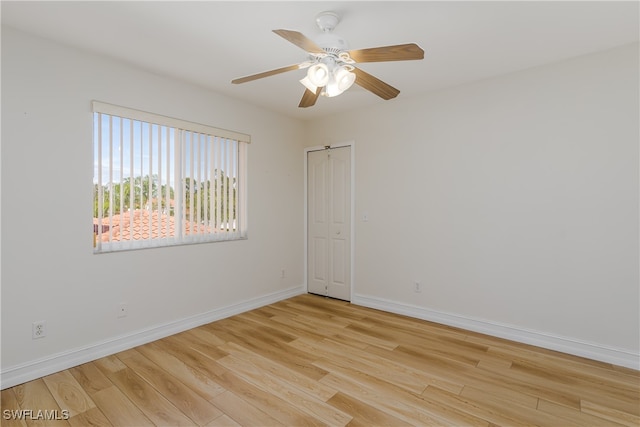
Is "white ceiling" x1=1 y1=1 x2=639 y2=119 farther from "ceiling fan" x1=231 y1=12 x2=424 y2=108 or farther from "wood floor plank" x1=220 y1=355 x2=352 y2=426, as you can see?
"wood floor plank" x1=220 y1=355 x2=352 y2=426

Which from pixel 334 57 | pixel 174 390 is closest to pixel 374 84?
pixel 334 57

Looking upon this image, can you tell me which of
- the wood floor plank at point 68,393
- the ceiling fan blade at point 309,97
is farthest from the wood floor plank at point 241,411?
the ceiling fan blade at point 309,97

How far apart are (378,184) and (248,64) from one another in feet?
6.64

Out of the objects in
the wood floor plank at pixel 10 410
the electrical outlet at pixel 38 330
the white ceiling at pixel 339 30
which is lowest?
the wood floor plank at pixel 10 410

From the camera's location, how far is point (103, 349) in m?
2.73

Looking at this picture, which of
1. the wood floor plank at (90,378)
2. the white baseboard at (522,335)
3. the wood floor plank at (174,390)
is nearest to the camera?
the wood floor plank at (174,390)

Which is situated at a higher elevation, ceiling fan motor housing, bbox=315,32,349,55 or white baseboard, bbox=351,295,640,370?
ceiling fan motor housing, bbox=315,32,349,55

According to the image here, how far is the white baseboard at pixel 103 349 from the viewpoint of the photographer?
2.31 meters

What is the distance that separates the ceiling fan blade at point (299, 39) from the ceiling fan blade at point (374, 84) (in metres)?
0.33

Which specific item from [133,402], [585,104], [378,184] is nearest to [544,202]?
[585,104]

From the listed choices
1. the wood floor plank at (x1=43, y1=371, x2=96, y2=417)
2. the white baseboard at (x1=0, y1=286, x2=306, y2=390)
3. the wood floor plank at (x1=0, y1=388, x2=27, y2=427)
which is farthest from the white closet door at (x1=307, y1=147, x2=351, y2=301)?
the wood floor plank at (x1=0, y1=388, x2=27, y2=427)

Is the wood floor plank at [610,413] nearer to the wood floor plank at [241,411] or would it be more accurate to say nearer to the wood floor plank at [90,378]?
the wood floor plank at [241,411]

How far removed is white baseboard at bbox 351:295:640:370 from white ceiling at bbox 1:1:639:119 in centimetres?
245

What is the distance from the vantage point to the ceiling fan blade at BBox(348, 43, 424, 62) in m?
1.76
